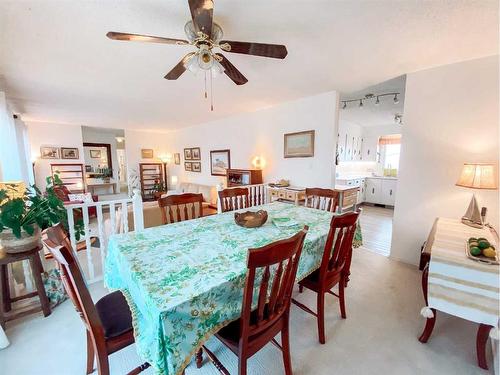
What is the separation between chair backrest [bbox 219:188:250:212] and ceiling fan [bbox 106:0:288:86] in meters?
1.30

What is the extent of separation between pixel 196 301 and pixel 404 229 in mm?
3011

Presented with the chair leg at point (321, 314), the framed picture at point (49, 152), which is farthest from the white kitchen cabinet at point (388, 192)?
the framed picture at point (49, 152)

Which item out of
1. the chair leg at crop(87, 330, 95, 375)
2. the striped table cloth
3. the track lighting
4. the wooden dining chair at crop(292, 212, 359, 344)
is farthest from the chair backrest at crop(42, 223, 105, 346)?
the track lighting

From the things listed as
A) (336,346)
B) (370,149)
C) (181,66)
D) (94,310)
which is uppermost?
(181,66)

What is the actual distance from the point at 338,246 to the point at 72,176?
7459mm

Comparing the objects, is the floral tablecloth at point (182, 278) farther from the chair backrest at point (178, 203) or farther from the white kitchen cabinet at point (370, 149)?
the white kitchen cabinet at point (370, 149)

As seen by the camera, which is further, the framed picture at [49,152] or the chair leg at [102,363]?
the framed picture at [49,152]

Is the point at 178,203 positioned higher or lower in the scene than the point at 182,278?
higher

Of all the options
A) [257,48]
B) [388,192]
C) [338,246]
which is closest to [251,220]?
[338,246]

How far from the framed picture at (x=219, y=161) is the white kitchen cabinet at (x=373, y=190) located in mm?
3963

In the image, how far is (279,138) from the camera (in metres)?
4.03

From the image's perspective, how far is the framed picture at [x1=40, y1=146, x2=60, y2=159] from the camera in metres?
5.58

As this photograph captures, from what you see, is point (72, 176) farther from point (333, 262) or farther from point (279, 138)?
point (333, 262)

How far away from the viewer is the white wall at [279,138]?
334 centimetres
